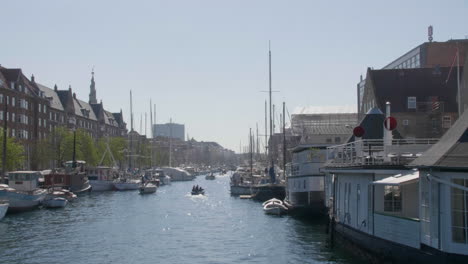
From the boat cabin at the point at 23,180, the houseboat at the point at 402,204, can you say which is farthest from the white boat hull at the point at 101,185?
the houseboat at the point at 402,204

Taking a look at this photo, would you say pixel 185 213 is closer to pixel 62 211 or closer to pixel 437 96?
pixel 62 211

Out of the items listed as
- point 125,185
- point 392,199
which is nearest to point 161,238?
point 392,199

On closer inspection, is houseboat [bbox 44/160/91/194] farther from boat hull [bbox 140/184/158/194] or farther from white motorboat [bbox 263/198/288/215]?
white motorboat [bbox 263/198/288/215]

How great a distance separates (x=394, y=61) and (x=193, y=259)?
88.0 m

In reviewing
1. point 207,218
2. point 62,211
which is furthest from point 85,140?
point 207,218

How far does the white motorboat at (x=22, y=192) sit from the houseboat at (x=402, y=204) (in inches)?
1466

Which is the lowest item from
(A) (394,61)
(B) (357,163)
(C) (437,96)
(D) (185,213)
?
(D) (185,213)

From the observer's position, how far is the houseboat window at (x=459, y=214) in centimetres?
2073

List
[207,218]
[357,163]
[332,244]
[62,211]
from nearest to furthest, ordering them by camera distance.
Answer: [357,163], [332,244], [207,218], [62,211]

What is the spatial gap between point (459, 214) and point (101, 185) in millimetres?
96885

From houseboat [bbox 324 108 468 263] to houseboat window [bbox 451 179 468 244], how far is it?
0.11 feet

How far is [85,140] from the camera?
413ft

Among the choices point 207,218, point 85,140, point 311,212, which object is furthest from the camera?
point 85,140

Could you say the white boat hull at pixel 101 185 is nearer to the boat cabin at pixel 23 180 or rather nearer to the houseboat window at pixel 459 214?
the boat cabin at pixel 23 180
